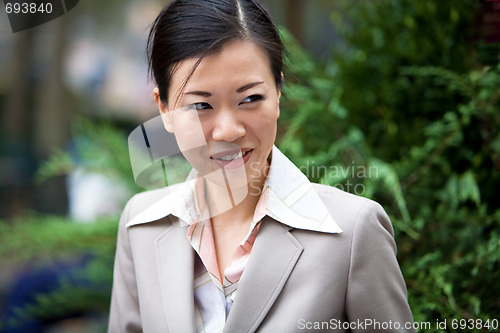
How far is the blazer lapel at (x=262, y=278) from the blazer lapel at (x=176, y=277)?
Result: 129 millimetres

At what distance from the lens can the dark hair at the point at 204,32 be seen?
127 centimetres

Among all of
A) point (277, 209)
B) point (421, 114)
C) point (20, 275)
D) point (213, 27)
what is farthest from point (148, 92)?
point (20, 275)

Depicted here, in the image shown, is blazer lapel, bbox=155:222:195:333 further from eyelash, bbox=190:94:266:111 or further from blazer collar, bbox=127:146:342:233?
eyelash, bbox=190:94:266:111

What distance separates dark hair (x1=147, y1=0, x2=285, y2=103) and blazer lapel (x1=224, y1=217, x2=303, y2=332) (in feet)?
1.38

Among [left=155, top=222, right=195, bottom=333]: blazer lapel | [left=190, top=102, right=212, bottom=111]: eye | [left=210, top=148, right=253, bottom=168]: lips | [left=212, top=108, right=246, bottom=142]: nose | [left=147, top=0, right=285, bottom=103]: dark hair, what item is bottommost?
[left=155, top=222, right=195, bottom=333]: blazer lapel

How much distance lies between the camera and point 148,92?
5.51 feet

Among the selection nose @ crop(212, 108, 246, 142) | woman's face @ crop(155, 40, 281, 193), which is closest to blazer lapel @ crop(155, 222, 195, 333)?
woman's face @ crop(155, 40, 281, 193)

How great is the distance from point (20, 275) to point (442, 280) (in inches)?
92.2

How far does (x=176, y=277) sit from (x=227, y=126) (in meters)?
0.45

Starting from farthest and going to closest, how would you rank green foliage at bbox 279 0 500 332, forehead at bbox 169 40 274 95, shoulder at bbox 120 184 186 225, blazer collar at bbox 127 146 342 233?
green foliage at bbox 279 0 500 332 → shoulder at bbox 120 184 186 225 → blazer collar at bbox 127 146 342 233 → forehead at bbox 169 40 274 95

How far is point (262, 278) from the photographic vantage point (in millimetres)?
1327

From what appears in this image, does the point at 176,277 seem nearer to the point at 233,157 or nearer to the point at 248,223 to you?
the point at 248,223

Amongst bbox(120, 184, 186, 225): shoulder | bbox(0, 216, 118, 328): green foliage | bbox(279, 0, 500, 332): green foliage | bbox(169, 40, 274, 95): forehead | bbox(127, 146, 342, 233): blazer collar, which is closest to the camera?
bbox(169, 40, 274, 95): forehead

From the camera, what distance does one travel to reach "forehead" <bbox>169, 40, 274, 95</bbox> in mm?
1258
